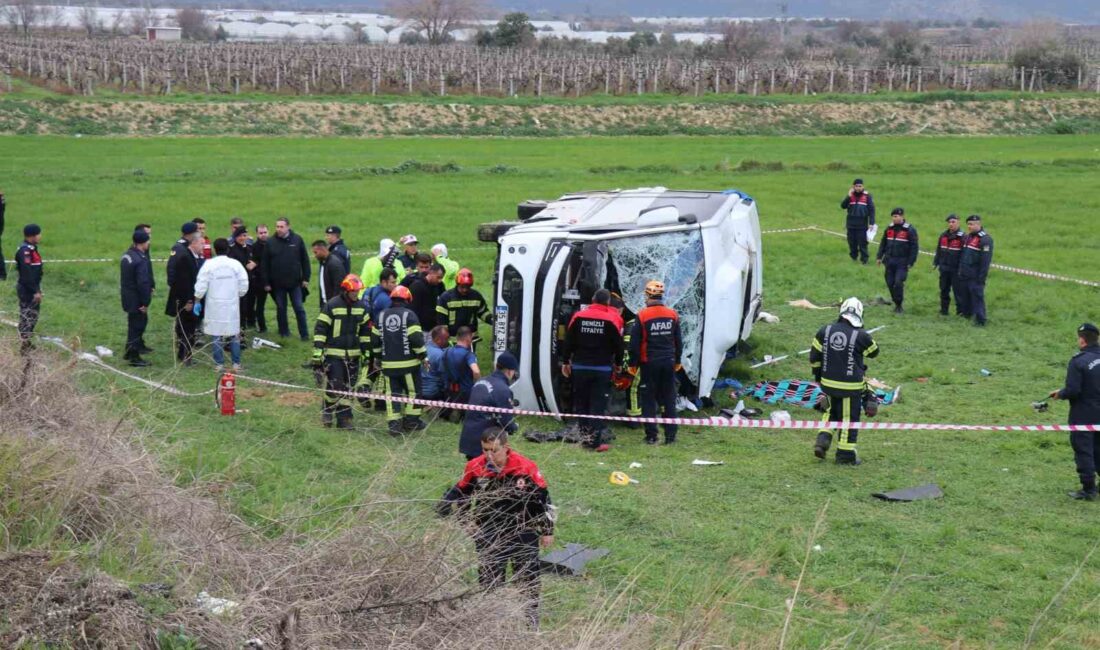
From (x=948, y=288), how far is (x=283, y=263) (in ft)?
33.9

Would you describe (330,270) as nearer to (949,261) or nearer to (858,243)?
(949,261)

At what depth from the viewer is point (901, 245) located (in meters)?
19.1

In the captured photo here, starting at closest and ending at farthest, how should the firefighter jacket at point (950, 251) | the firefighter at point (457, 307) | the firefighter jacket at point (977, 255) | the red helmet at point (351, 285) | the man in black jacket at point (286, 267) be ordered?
the red helmet at point (351, 285) → the firefighter at point (457, 307) → the man in black jacket at point (286, 267) → the firefighter jacket at point (977, 255) → the firefighter jacket at point (950, 251)

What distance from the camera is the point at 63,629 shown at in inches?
215

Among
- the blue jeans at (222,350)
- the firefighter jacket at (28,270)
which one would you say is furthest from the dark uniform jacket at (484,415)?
the firefighter jacket at (28,270)

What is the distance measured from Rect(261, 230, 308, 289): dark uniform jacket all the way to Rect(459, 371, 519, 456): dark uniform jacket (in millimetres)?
7598

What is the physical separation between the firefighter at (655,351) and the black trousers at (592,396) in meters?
0.38

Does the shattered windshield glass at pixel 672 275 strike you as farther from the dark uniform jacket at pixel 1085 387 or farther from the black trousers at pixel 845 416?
the dark uniform jacket at pixel 1085 387

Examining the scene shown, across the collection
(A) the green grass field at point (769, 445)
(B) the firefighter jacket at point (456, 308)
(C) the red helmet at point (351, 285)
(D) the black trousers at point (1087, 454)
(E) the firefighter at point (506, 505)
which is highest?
(C) the red helmet at point (351, 285)

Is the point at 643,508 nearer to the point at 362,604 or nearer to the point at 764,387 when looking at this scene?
the point at 362,604

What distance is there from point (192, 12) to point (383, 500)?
165 metres

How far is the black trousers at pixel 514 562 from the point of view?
263 inches

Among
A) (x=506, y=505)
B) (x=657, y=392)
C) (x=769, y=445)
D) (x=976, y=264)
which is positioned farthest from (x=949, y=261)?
(x=506, y=505)

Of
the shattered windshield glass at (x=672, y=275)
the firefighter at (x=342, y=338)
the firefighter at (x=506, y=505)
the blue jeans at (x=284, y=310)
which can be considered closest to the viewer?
the firefighter at (x=506, y=505)
